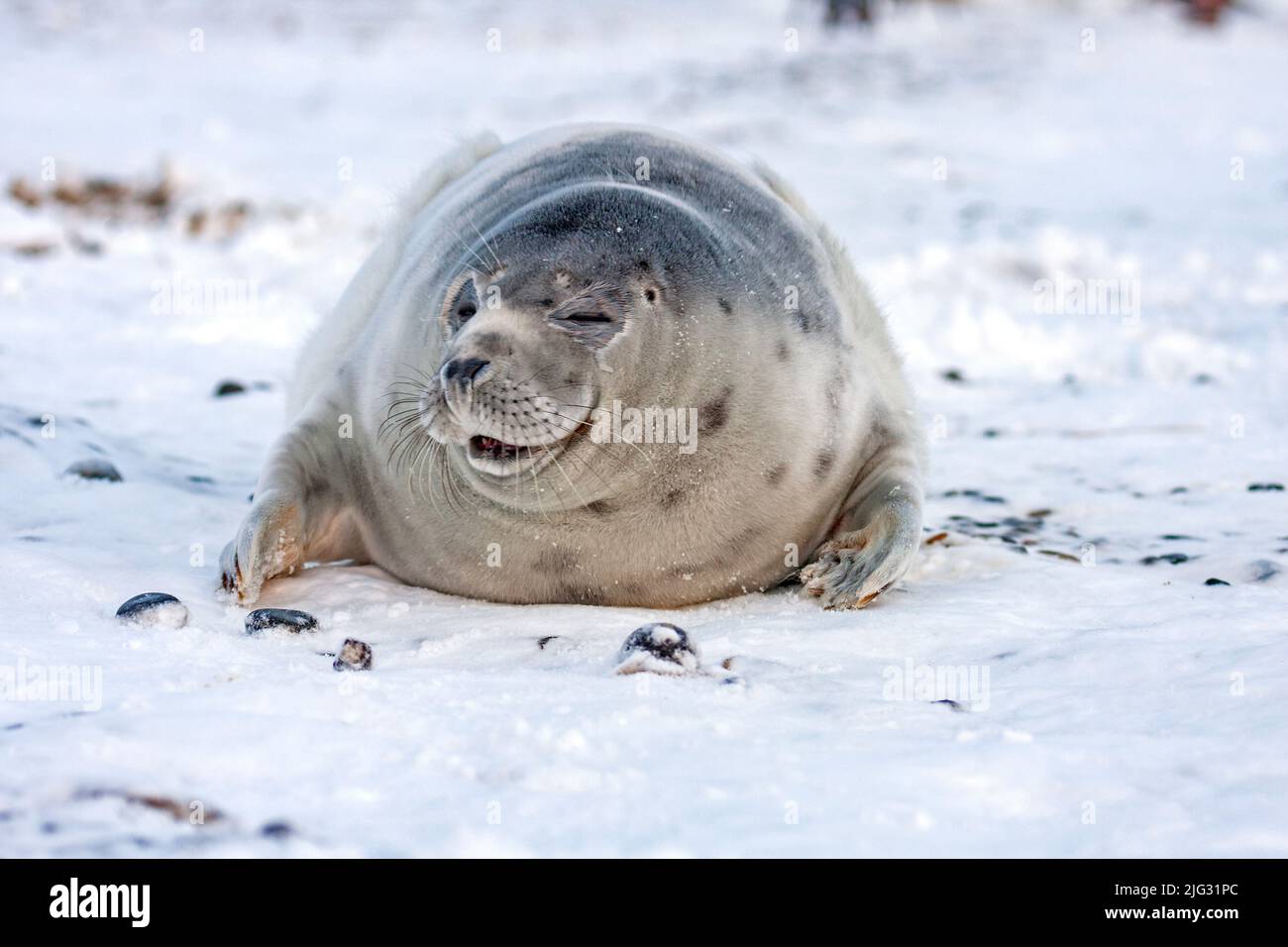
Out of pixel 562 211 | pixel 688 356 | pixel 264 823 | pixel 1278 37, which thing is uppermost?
pixel 1278 37

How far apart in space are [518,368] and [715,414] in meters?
0.52

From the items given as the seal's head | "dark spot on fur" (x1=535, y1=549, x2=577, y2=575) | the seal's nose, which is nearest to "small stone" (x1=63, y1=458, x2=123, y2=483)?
the seal's head

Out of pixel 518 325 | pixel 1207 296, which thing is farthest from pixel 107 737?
pixel 1207 296

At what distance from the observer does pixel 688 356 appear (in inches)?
134

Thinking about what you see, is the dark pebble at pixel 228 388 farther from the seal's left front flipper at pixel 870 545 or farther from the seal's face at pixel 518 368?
the seal's left front flipper at pixel 870 545

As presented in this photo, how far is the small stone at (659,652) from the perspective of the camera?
2.86 metres

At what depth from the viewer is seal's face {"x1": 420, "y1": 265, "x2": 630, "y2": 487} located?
309 cm

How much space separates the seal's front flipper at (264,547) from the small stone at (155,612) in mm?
304

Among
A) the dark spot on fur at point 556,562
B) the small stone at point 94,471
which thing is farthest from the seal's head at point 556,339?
the small stone at point 94,471

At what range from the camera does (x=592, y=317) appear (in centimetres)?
330

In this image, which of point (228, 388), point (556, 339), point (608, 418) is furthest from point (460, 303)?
point (228, 388)

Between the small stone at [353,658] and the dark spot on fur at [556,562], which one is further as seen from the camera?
the dark spot on fur at [556,562]

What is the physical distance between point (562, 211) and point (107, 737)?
5.60ft

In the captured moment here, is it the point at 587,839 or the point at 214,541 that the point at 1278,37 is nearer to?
the point at 214,541
